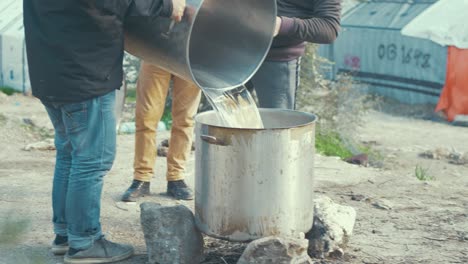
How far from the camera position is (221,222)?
410 cm

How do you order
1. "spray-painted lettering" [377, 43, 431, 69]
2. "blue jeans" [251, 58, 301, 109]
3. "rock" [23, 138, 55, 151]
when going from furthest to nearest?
"spray-painted lettering" [377, 43, 431, 69], "rock" [23, 138, 55, 151], "blue jeans" [251, 58, 301, 109]

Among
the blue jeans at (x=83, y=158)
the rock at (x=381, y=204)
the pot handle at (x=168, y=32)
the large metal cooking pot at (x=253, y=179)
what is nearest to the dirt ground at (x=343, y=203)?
the rock at (x=381, y=204)

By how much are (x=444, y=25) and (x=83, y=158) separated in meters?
11.9

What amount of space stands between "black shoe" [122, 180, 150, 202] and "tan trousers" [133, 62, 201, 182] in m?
0.04

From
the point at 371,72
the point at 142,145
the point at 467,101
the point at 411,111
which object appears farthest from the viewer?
the point at 371,72

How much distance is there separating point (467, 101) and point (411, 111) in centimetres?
138

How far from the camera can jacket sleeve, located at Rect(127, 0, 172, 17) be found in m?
3.86

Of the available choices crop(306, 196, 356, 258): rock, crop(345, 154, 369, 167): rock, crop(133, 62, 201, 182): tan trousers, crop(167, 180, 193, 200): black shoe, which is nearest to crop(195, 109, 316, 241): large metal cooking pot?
crop(306, 196, 356, 258): rock

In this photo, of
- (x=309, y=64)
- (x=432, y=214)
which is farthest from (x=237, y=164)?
(x=309, y=64)

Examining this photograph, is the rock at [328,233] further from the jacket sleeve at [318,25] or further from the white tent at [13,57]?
the white tent at [13,57]

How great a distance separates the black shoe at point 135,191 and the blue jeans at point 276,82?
102 cm

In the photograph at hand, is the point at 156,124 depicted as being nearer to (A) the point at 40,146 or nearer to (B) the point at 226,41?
(B) the point at 226,41

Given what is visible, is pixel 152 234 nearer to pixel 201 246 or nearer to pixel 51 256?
pixel 201 246

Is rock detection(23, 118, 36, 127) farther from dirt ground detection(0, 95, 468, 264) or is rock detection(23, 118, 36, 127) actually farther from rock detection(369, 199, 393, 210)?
rock detection(369, 199, 393, 210)
